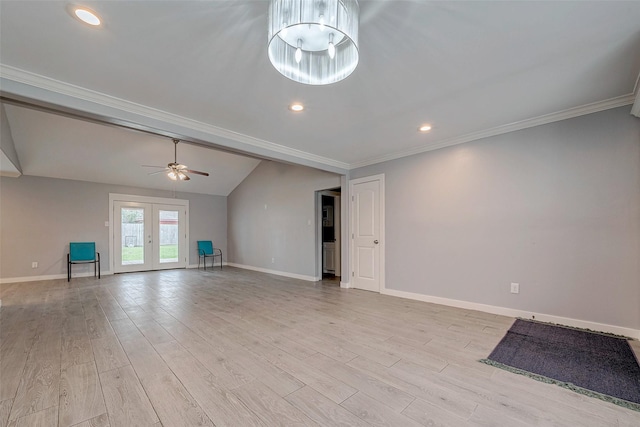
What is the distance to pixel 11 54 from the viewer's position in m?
2.08

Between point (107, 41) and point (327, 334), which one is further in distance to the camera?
point (327, 334)

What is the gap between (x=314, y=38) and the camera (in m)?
Result: 1.69

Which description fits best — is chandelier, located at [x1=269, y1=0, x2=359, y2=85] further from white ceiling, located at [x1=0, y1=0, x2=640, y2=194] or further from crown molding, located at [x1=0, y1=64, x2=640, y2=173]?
crown molding, located at [x1=0, y1=64, x2=640, y2=173]

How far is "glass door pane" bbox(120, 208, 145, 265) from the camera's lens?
741 centimetres

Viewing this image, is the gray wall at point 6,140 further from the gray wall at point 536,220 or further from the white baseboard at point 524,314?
the white baseboard at point 524,314

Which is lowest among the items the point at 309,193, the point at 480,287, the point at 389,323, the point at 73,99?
the point at 389,323

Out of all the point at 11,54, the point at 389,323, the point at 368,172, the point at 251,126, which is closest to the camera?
the point at 11,54

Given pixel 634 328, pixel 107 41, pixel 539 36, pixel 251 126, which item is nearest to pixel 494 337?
pixel 634 328

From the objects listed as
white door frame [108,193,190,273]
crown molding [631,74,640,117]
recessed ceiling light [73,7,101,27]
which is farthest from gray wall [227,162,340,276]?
recessed ceiling light [73,7,101,27]

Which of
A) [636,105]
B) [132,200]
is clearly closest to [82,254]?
[132,200]

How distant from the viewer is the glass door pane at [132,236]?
7414mm

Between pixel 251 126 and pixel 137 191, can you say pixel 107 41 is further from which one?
pixel 137 191

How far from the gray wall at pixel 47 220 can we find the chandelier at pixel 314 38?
7.60m

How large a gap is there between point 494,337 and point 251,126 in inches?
144
